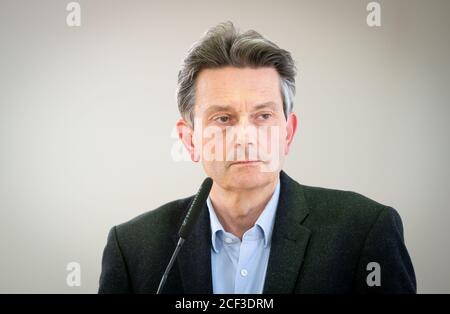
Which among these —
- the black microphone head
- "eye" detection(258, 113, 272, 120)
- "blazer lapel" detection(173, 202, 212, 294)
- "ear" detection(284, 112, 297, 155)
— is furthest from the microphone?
"ear" detection(284, 112, 297, 155)

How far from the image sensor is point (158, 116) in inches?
87.1

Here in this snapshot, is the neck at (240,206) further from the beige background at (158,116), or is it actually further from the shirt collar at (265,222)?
the beige background at (158,116)

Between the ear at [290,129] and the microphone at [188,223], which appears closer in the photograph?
the microphone at [188,223]

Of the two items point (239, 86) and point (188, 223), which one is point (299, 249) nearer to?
point (188, 223)

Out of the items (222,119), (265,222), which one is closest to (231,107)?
(222,119)

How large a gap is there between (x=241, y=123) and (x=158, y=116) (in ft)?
1.36

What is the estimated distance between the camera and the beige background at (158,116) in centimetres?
215

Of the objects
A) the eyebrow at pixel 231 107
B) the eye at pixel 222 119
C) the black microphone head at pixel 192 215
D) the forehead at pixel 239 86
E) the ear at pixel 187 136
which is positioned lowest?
the black microphone head at pixel 192 215

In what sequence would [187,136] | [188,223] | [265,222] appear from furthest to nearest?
[187,136] < [265,222] < [188,223]

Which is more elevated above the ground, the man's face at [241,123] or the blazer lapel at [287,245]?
the man's face at [241,123]

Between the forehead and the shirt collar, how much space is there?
349mm

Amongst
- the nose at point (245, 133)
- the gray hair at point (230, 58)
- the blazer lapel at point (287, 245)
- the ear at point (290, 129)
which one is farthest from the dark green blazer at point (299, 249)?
the gray hair at point (230, 58)
